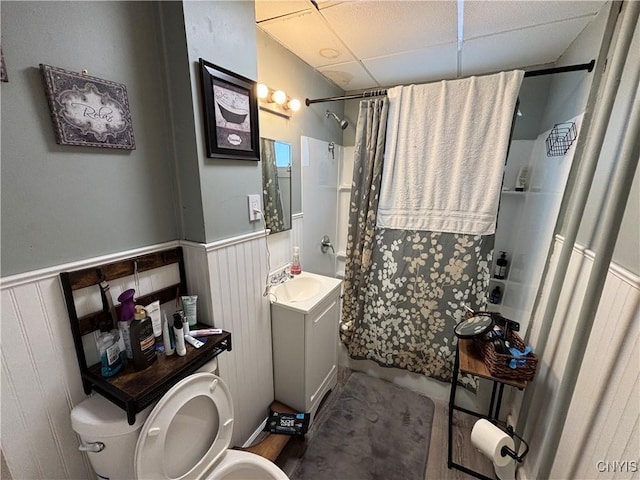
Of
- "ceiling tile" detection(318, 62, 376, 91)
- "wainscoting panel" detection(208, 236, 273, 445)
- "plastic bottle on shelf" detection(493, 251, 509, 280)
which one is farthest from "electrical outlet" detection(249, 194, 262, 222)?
"plastic bottle on shelf" detection(493, 251, 509, 280)

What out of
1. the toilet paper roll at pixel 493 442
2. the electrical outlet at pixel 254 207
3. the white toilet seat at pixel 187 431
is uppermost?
the electrical outlet at pixel 254 207

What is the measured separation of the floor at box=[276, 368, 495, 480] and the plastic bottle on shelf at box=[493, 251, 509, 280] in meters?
1.06

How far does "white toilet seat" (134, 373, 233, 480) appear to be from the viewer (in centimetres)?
82

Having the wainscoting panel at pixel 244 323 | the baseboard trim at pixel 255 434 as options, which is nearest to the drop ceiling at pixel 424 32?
the wainscoting panel at pixel 244 323

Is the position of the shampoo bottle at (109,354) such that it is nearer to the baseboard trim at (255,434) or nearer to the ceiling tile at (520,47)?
the baseboard trim at (255,434)

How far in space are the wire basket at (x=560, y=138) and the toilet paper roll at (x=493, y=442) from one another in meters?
1.46

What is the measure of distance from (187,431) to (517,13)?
7.67ft

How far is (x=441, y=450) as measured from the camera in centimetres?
155

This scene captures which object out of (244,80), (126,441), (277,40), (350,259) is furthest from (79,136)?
(350,259)

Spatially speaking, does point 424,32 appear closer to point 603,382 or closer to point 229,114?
point 229,114

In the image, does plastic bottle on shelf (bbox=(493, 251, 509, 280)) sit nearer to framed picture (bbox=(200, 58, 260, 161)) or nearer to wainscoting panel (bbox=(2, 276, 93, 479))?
framed picture (bbox=(200, 58, 260, 161))

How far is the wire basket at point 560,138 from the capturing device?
1.30 metres

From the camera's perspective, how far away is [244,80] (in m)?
1.15

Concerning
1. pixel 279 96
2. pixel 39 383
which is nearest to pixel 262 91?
pixel 279 96
